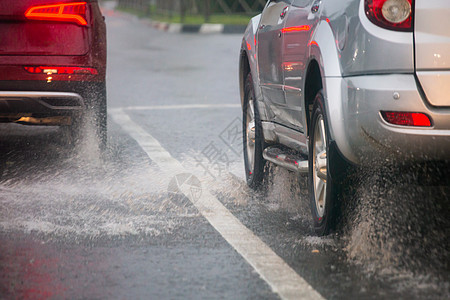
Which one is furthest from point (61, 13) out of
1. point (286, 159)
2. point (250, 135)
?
point (286, 159)

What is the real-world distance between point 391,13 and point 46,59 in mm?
3462

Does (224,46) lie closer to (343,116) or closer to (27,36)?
(27,36)

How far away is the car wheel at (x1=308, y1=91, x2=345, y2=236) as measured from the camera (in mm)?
4883

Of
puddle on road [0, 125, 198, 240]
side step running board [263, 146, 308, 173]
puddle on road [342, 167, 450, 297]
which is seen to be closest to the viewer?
puddle on road [342, 167, 450, 297]

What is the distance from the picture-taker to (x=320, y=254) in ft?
15.7

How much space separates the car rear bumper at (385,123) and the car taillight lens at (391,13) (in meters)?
0.24

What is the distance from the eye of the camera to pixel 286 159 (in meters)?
5.86

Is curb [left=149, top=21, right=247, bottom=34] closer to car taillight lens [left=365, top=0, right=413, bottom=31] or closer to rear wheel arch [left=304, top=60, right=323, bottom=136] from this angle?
rear wheel arch [left=304, top=60, right=323, bottom=136]

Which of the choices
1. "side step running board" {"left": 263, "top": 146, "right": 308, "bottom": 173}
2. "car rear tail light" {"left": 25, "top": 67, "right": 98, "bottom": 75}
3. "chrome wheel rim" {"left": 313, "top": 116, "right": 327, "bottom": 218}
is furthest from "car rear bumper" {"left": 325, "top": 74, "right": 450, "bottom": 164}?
"car rear tail light" {"left": 25, "top": 67, "right": 98, "bottom": 75}

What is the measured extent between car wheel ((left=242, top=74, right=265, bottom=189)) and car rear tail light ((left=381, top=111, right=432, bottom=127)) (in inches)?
87.3

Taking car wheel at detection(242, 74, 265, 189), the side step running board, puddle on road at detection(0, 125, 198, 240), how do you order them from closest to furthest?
1. puddle on road at detection(0, 125, 198, 240)
2. the side step running board
3. car wheel at detection(242, 74, 265, 189)

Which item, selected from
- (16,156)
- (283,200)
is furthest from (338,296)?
(16,156)

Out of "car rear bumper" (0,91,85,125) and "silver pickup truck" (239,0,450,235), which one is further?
"car rear bumper" (0,91,85,125)

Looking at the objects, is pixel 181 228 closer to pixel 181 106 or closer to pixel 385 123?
pixel 385 123
